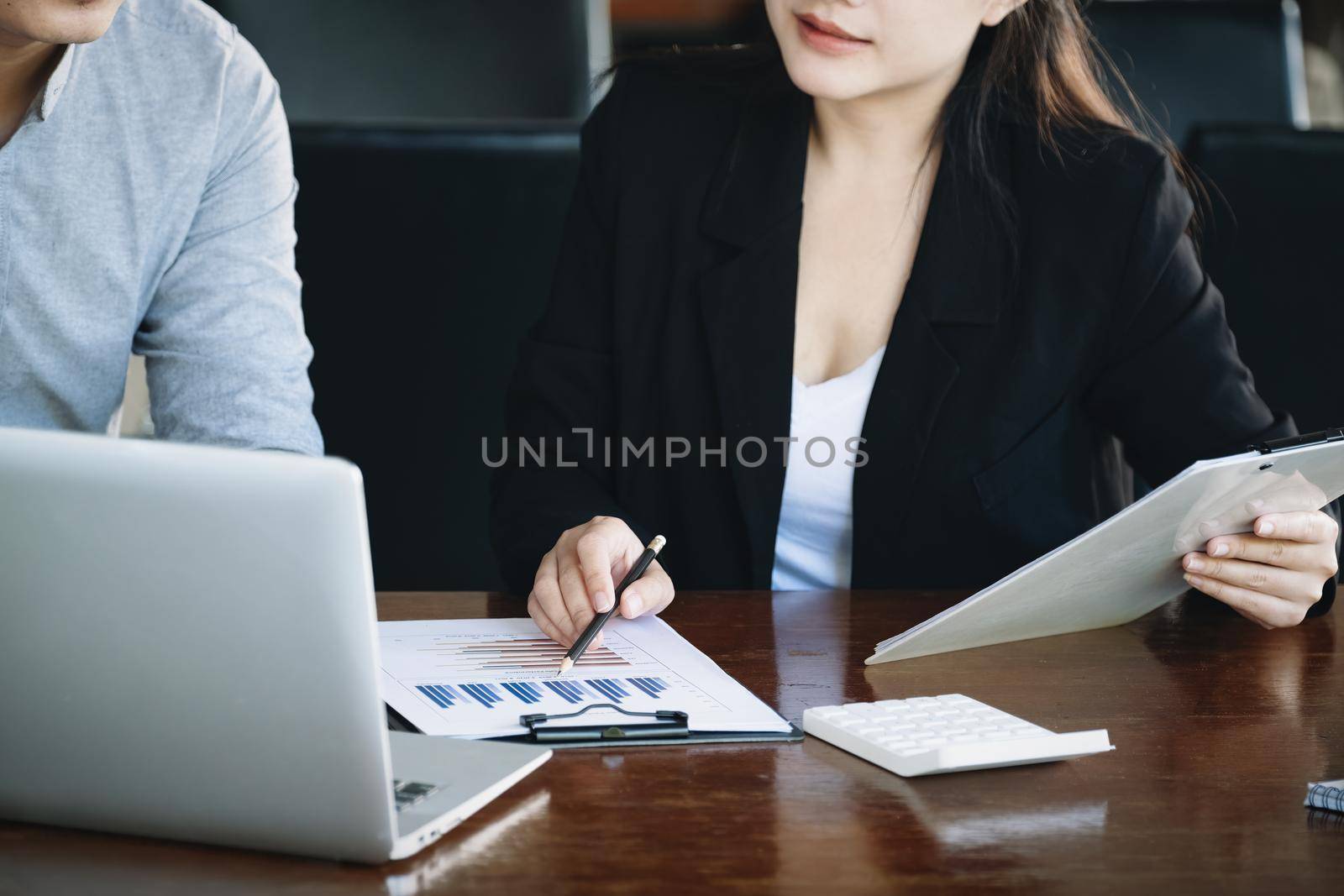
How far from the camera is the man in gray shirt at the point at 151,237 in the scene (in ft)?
4.05

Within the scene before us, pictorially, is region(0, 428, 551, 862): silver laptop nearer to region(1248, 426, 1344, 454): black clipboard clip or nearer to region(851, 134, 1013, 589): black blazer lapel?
region(1248, 426, 1344, 454): black clipboard clip

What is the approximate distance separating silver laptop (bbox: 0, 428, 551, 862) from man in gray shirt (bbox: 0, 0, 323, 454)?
0.64 metres

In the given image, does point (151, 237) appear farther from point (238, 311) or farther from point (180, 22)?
point (180, 22)

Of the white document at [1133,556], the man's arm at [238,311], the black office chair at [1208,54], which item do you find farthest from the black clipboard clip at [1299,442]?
the black office chair at [1208,54]

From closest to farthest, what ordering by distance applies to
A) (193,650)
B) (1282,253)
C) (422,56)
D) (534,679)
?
1. (193,650)
2. (534,679)
3. (1282,253)
4. (422,56)

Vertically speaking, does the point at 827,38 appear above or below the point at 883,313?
above

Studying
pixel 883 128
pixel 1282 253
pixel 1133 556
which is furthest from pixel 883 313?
pixel 1282 253

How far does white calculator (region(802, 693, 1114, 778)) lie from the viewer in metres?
0.78

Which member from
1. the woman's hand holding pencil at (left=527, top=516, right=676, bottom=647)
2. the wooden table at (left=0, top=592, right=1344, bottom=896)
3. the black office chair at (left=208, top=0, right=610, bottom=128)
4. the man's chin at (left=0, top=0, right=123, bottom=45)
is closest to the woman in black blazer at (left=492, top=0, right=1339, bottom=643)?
the woman's hand holding pencil at (left=527, top=516, right=676, bottom=647)

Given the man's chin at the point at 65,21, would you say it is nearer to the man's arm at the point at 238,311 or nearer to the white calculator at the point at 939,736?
the man's arm at the point at 238,311

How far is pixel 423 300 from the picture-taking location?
5.96 ft

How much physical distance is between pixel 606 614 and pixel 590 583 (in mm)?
44

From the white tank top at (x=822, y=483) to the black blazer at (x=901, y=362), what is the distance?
2 centimetres

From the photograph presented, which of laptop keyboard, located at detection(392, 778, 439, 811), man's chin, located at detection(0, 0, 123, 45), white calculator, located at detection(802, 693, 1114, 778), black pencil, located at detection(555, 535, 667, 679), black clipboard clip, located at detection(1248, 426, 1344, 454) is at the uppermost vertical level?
man's chin, located at detection(0, 0, 123, 45)
